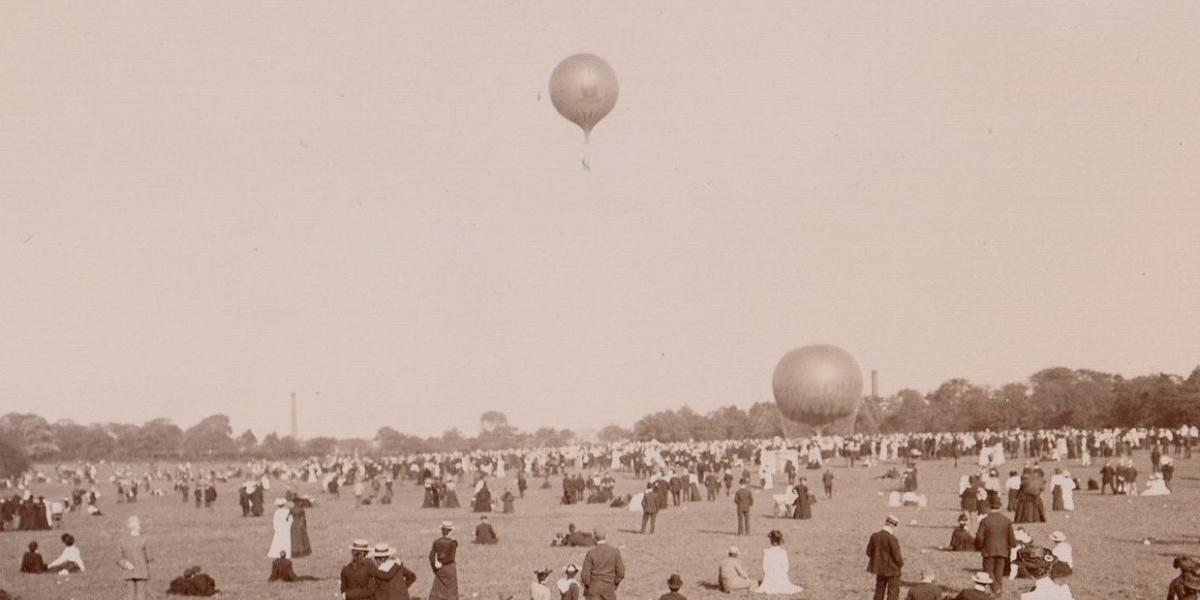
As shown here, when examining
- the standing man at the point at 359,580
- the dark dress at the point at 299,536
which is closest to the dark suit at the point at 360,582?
the standing man at the point at 359,580

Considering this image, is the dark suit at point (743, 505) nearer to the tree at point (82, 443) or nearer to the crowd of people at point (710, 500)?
the crowd of people at point (710, 500)

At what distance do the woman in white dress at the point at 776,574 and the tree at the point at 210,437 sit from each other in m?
121

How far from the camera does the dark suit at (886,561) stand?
15.3 m

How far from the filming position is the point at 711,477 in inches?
1591

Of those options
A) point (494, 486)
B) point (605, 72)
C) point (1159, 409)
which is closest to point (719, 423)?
point (1159, 409)

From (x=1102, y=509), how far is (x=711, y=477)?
14.1 m

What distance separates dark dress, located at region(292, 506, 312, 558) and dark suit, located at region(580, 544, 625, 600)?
430 inches

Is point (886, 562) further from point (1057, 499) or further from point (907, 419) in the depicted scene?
point (907, 419)

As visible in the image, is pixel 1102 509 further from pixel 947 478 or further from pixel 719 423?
pixel 719 423

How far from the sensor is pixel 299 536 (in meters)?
24.3

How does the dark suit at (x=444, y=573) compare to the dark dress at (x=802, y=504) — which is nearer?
the dark suit at (x=444, y=573)

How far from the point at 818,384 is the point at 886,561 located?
6883 centimetres

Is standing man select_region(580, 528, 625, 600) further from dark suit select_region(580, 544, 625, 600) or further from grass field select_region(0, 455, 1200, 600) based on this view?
grass field select_region(0, 455, 1200, 600)

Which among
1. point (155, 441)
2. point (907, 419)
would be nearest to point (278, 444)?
point (155, 441)
